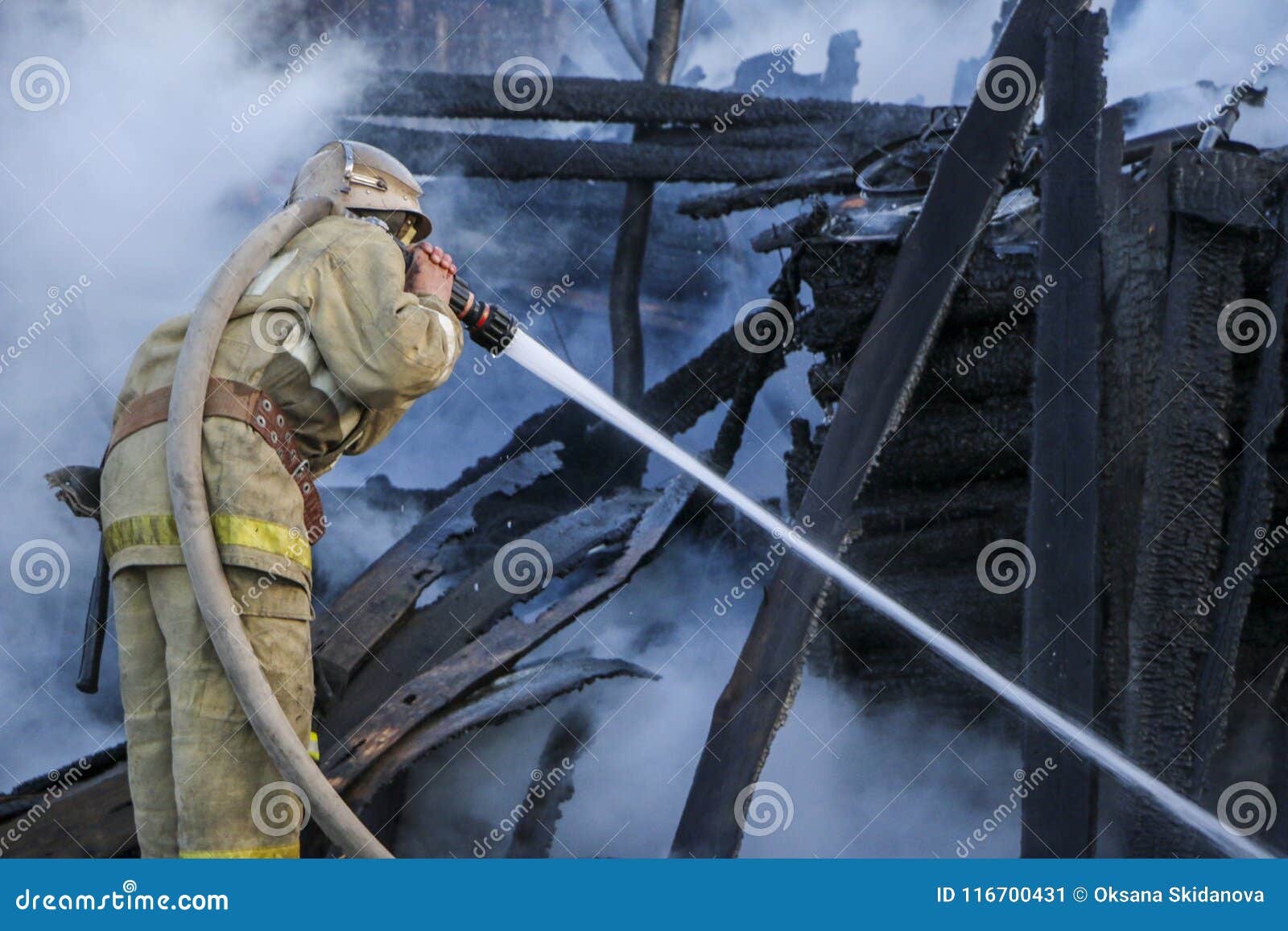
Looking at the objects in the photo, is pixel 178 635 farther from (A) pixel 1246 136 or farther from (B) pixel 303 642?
(A) pixel 1246 136

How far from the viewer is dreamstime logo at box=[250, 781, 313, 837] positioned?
2496 mm

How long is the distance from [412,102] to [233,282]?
2.40m

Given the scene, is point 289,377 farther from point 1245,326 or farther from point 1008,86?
point 1245,326

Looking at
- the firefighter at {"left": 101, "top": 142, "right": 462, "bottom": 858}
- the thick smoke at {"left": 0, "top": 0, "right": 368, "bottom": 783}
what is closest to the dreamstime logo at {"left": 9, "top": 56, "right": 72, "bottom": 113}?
the thick smoke at {"left": 0, "top": 0, "right": 368, "bottom": 783}

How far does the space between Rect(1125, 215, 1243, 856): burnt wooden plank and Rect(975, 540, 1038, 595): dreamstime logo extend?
1.82 ft

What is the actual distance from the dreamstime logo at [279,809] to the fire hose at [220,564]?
0.20 feet

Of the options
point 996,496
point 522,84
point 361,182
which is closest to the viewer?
point 361,182

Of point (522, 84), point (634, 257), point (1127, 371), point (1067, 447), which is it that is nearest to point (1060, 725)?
point (1067, 447)

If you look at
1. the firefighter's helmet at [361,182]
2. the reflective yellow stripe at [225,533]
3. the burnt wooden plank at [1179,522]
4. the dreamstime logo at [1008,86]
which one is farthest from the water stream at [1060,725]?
the dreamstime logo at [1008,86]

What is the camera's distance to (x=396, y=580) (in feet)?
14.3

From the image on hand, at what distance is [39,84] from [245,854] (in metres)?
2.92

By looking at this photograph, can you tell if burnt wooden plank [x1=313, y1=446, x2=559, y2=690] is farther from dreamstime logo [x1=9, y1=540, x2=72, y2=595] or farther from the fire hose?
the fire hose

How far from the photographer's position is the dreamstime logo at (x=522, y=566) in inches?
173

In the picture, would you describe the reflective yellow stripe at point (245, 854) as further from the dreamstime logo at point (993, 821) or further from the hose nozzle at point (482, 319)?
the dreamstime logo at point (993, 821)
